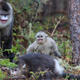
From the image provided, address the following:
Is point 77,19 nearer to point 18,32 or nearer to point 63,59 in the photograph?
point 63,59

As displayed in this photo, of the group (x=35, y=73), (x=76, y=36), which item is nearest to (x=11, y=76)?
(x=35, y=73)

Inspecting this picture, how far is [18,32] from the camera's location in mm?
12648

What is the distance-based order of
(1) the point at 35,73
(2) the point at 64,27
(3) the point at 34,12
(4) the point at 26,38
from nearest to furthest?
(1) the point at 35,73 → (4) the point at 26,38 → (3) the point at 34,12 → (2) the point at 64,27

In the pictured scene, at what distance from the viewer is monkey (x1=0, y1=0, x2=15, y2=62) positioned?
30.3ft

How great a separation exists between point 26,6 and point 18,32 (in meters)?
0.95

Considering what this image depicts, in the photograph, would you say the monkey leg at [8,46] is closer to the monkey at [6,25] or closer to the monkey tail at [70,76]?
the monkey at [6,25]

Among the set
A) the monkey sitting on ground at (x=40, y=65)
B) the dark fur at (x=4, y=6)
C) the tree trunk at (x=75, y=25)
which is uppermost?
the dark fur at (x=4, y=6)

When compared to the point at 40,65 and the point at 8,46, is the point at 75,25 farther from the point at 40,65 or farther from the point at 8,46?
the point at 40,65

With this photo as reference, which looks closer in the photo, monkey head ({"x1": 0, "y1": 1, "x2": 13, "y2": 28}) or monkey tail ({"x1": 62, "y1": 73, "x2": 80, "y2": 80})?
monkey tail ({"x1": 62, "y1": 73, "x2": 80, "y2": 80})

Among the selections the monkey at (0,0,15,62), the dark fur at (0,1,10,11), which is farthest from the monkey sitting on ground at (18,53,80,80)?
the dark fur at (0,1,10,11)

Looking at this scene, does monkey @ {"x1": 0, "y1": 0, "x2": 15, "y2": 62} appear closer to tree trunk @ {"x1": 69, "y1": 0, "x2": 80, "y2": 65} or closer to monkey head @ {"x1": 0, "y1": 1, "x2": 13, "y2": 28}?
monkey head @ {"x1": 0, "y1": 1, "x2": 13, "y2": 28}

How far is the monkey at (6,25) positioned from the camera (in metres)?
9.23

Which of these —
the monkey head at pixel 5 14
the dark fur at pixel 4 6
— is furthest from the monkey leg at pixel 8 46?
the dark fur at pixel 4 6

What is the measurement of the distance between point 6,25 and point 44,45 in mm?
1192
